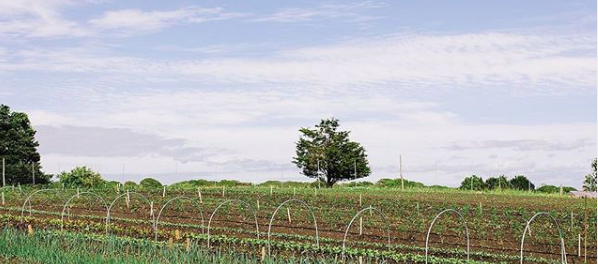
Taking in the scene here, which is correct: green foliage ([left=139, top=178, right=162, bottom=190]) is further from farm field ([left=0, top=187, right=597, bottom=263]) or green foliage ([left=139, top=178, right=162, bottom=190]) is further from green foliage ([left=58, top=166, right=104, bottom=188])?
farm field ([left=0, top=187, right=597, bottom=263])

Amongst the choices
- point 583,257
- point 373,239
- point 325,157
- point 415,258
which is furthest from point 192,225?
point 325,157

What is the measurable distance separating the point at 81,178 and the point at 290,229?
15.7 meters

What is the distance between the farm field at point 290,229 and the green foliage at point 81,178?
3.64 m

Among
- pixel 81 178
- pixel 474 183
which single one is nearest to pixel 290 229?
pixel 81 178

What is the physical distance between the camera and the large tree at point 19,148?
34356 mm

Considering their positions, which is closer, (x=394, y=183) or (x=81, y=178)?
(x=81, y=178)

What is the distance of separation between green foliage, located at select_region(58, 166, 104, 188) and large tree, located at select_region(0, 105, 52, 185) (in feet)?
13.7

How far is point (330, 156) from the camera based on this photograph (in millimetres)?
38344

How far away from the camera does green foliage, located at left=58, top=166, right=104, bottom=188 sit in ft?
99.2

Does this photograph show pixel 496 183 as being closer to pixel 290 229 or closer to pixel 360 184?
pixel 360 184

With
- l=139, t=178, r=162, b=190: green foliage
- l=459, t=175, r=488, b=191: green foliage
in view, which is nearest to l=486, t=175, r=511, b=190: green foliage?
l=459, t=175, r=488, b=191: green foliage

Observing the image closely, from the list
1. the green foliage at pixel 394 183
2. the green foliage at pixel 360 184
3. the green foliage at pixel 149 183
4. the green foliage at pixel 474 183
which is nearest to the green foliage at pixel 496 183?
the green foliage at pixel 474 183

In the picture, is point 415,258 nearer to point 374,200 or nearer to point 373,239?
point 373,239

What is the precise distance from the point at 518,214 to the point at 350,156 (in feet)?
59.1
